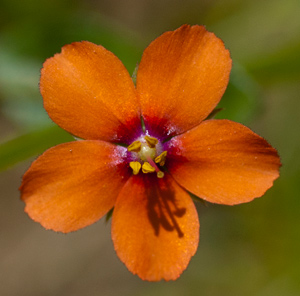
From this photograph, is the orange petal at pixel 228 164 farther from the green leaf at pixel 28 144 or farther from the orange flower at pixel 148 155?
the green leaf at pixel 28 144

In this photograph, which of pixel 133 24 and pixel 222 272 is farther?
pixel 133 24

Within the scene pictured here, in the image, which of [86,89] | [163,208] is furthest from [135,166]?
[86,89]

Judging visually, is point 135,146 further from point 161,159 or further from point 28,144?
point 28,144

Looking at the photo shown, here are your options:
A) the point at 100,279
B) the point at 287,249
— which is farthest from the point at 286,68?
the point at 100,279

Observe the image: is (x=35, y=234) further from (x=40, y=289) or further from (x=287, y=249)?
(x=287, y=249)

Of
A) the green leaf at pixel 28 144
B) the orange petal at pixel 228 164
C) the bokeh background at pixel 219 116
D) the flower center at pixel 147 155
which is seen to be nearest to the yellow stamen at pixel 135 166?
the flower center at pixel 147 155
